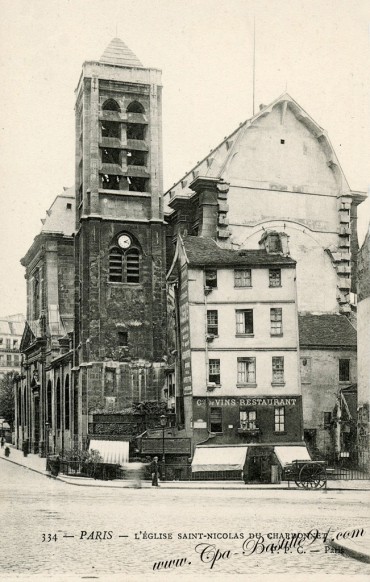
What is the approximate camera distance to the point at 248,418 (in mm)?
47312

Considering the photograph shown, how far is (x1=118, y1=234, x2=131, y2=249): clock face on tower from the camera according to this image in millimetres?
59281

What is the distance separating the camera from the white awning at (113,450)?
48469 millimetres

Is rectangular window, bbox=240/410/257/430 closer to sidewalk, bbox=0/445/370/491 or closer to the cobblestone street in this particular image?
sidewalk, bbox=0/445/370/491

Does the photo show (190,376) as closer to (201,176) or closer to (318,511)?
(201,176)

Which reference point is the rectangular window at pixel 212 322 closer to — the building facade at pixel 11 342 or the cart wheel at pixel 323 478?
the cart wheel at pixel 323 478

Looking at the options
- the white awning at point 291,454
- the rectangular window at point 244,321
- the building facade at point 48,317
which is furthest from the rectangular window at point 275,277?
the building facade at point 48,317

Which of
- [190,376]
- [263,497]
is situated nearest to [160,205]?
[190,376]

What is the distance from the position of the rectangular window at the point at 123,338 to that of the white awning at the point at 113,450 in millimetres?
8824

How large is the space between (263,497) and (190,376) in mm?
14979

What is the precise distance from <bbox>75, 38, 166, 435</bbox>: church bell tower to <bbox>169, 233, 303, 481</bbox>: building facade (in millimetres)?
8503

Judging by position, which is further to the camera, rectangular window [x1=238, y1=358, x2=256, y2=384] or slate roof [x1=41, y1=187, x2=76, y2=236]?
slate roof [x1=41, y1=187, x2=76, y2=236]

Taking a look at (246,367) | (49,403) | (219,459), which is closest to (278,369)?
(246,367)

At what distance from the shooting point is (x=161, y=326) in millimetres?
58812

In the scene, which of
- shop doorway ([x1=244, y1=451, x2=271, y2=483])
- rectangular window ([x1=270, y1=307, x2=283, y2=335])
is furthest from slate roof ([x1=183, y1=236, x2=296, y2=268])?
shop doorway ([x1=244, y1=451, x2=271, y2=483])
